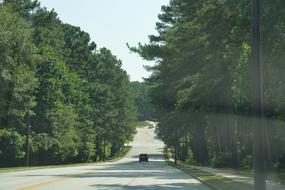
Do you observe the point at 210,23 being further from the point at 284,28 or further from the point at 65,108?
the point at 65,108

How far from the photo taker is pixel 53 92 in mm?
79438

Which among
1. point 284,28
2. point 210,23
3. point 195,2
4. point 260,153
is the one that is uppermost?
point 195,2

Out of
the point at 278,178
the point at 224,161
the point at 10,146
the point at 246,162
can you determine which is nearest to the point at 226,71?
the point at 278,178

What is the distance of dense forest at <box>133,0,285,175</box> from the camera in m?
25.8

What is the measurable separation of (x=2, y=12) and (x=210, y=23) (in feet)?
96.8

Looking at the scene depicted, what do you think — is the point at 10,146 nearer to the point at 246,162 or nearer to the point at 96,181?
the point at 246,162

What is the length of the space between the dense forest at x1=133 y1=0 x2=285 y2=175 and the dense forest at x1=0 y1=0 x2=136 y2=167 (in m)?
13.2

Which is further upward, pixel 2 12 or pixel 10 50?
pixel 2 12

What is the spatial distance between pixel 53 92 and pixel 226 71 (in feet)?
148

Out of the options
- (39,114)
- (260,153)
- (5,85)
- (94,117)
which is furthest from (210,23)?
(94,117)

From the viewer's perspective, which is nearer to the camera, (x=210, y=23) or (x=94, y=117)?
(x=210, y=23)

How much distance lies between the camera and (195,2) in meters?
44.0

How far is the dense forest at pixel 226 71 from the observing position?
1014 inches

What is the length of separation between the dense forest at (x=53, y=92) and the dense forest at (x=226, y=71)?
13.2m
